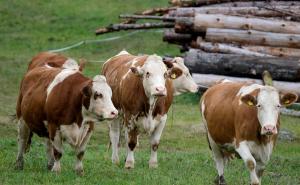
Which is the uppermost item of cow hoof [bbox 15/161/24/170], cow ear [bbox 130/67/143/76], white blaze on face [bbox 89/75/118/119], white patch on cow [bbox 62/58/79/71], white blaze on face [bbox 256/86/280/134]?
white blaze on face [bbox 256/86/280/134]

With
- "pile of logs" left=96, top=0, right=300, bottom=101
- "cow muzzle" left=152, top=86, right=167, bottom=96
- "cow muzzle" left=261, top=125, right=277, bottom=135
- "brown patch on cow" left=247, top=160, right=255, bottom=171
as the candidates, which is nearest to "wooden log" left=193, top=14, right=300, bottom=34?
"pile of logs" left=96, top=0, right=300, bottom=101

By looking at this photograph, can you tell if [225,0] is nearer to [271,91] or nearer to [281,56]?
[281,56]

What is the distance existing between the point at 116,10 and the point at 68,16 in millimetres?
2125

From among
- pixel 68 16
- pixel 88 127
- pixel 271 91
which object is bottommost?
pixel 68 16

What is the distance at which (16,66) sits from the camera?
90.3 feet

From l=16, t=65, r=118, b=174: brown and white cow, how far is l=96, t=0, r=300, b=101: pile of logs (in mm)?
9639

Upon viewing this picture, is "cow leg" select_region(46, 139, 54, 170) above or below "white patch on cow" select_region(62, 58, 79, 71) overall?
below

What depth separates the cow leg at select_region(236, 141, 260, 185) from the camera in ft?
37.1

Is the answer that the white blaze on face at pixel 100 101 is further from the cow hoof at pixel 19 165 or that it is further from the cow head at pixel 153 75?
the cow hoof at pixel 19 165

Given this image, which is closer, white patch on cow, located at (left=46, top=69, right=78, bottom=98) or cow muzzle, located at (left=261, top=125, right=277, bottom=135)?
cow muzzle, located at (left=261, top=125, right=277, bottom=135)

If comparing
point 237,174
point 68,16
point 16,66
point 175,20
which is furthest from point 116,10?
point 237,174

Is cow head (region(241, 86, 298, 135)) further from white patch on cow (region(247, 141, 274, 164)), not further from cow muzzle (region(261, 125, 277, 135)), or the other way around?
white patch on cow (region(247, 141, 274, 164))

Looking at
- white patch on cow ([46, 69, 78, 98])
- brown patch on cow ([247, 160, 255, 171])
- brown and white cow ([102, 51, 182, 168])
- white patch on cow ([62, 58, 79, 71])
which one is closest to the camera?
brown patch on cow ([247, 160, 255, 171])

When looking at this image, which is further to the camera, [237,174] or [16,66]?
[16,66]
